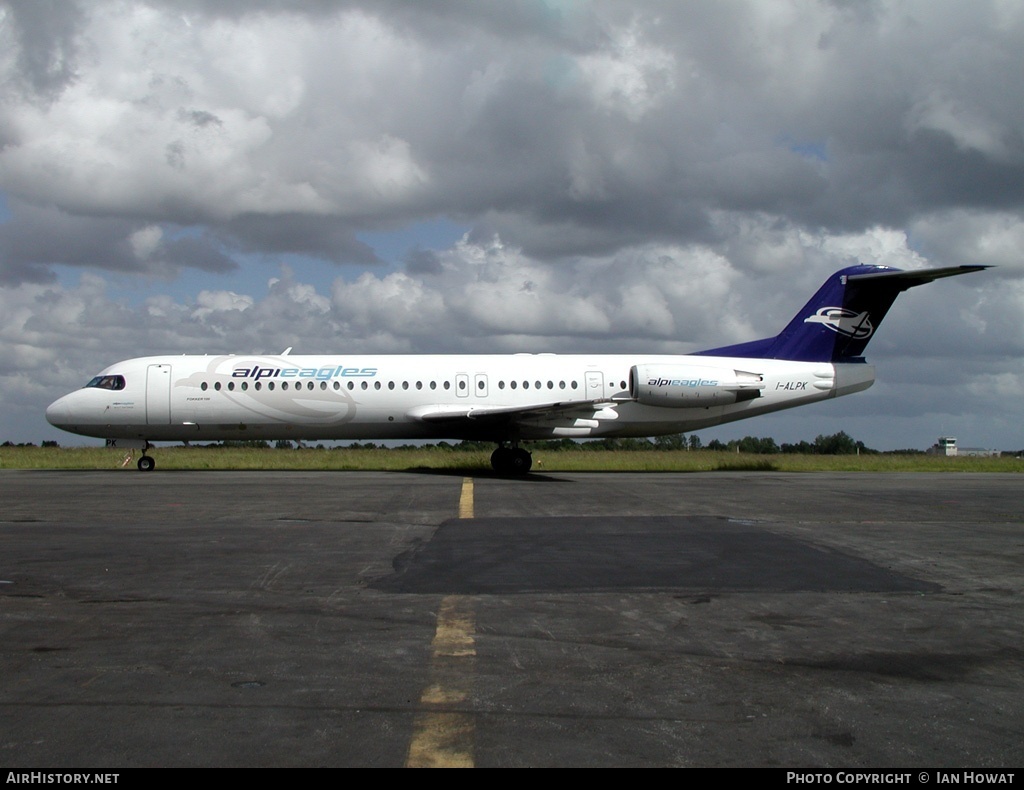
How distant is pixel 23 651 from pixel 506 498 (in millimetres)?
13011

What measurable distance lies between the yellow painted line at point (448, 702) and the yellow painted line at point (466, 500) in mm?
7888

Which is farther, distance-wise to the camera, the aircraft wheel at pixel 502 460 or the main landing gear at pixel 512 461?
the aircraft wheel at pixel 502 460

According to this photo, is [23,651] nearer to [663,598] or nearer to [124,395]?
[663,598]

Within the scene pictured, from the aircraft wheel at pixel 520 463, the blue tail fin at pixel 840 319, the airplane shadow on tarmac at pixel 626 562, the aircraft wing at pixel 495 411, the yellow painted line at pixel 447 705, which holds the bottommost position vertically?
the yellow painted line at pixel 447 705

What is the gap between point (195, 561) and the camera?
10891 mm

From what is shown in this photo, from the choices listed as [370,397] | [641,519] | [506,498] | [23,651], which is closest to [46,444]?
[370,397]

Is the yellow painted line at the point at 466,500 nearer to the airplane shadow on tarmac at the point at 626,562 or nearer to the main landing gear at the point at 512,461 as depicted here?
the airplane shadow on tarmac at the point at 626,562

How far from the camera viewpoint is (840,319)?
31266 mm

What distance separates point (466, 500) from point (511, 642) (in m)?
11.7

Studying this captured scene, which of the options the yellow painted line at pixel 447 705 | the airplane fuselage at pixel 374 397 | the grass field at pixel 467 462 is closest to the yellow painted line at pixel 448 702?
the yellow painted line at pixel 447 705

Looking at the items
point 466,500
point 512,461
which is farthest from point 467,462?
point 466,500

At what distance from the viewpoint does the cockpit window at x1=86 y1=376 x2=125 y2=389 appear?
2955 centimetres

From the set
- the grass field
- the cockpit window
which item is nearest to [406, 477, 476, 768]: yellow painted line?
the grass field

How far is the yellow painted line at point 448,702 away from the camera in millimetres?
4684
